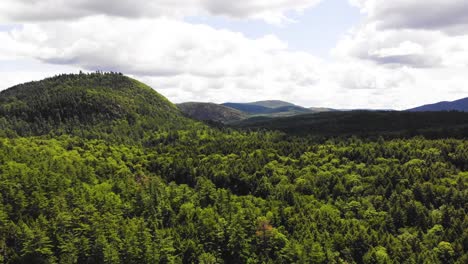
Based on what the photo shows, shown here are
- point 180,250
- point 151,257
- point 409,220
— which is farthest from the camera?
point 409,220

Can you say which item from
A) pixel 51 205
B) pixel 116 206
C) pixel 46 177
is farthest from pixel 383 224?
pixel 46 177

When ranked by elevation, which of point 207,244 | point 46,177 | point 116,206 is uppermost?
point 46,177

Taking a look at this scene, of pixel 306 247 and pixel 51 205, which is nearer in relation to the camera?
pixel 306 247

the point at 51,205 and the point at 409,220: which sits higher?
the point at 51,205

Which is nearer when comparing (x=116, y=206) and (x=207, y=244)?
(x=207, y=244)

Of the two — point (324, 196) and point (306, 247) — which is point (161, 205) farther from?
point (324, 196)

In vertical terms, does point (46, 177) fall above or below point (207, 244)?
above

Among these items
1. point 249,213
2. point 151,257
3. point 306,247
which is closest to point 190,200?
point 249,213

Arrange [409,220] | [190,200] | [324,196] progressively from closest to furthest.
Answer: [409,220], [190,200], [324,196]

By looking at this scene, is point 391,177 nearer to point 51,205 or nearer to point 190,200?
point 190,200
